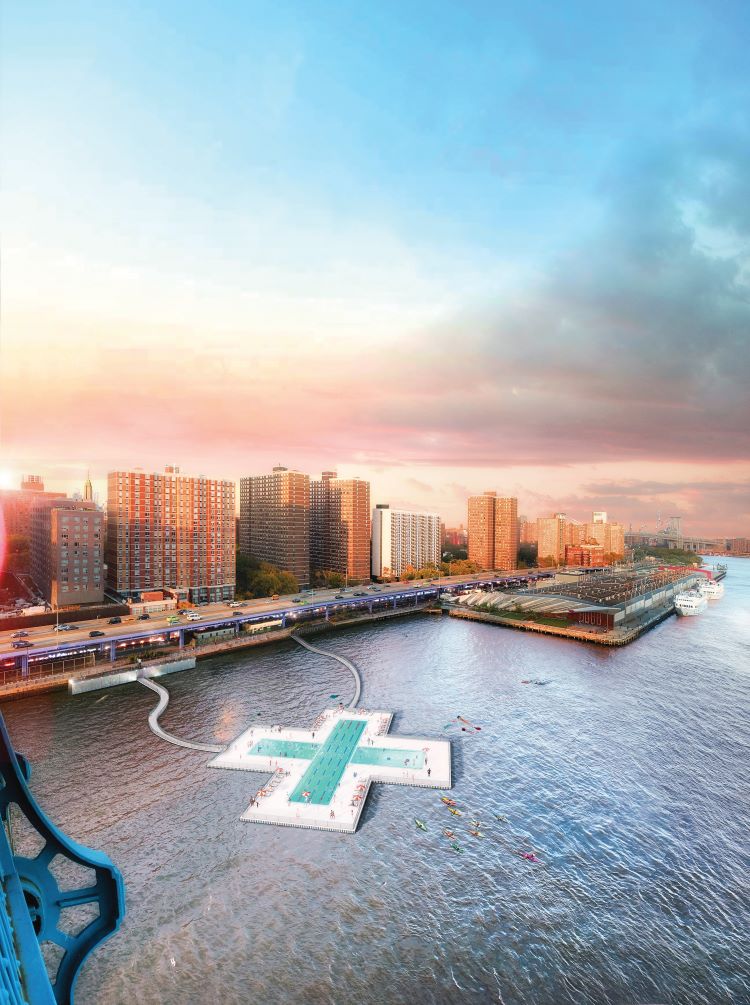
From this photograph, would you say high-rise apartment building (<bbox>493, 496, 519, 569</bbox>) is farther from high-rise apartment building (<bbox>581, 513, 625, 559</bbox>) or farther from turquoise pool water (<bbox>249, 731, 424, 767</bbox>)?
turquoise pool water (<bbox>249, 731, 424, 767</bbox>)

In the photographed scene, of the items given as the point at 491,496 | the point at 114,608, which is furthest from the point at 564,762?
the point at 491,496

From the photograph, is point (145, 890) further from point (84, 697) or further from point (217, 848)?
point (84, 697)

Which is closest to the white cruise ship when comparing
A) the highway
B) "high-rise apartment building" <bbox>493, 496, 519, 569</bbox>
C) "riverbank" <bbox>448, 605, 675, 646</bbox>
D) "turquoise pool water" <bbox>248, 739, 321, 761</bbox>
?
"riverbank" <bbox>448, 605, 675, 646</bbox>

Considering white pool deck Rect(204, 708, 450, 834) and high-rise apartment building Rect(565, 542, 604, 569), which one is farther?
high-rise apartment building Rect(565, 542, 604, 569)

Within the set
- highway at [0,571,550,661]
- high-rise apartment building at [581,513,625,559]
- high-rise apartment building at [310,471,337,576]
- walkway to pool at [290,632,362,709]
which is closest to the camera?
walkway to pool at [290,632,362,709]

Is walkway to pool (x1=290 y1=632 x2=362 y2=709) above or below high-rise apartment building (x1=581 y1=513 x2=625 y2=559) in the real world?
below

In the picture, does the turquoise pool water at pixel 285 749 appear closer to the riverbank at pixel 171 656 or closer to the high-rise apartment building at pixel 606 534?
the riverbank at pixel 171 656

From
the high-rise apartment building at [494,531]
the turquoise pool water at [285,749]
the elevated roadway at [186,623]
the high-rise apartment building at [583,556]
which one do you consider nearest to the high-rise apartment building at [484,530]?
the high-rise apartment building at [494,531]

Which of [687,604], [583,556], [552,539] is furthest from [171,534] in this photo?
[583,556]

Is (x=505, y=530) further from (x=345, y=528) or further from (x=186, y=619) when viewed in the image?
(x=186, y=619)
